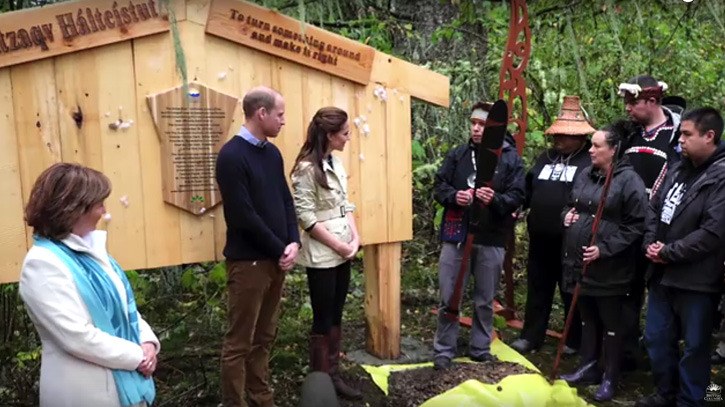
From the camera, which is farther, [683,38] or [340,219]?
[683,38]

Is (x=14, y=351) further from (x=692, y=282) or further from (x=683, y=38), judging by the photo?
(x=683, y=38)

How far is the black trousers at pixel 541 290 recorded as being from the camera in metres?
5.14

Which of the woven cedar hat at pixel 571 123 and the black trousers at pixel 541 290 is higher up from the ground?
the woven cedar hat at pixel 571 123

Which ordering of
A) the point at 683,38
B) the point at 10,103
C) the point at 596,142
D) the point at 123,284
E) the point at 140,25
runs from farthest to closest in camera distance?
the point at 683,38, the point at 596,142, the point at 140,25, the point at 10,103, the point at 123,284

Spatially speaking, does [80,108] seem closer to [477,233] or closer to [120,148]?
[120,148]

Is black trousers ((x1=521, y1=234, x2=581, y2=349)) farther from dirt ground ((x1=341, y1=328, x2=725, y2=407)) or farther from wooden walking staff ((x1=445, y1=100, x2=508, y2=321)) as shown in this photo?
Result: wooden walking staff ((x1=445, y1=100, x2=508, y2=321))

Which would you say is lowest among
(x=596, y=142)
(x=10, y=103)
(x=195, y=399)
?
(x=195, y=399)

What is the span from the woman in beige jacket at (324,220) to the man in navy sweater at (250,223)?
0.92 feet

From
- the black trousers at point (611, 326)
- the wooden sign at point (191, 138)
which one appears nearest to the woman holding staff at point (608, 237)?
the black trousers at point (611, 326)

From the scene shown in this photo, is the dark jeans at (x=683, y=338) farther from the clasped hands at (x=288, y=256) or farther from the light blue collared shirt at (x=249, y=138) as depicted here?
the light blue collared shirt at (x=249, y=138)

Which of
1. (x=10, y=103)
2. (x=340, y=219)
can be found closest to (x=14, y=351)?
(x=10, y=103)

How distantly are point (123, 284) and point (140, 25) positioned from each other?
1808 millimetres

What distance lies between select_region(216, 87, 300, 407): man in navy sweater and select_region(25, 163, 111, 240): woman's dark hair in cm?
124

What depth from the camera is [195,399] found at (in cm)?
402
